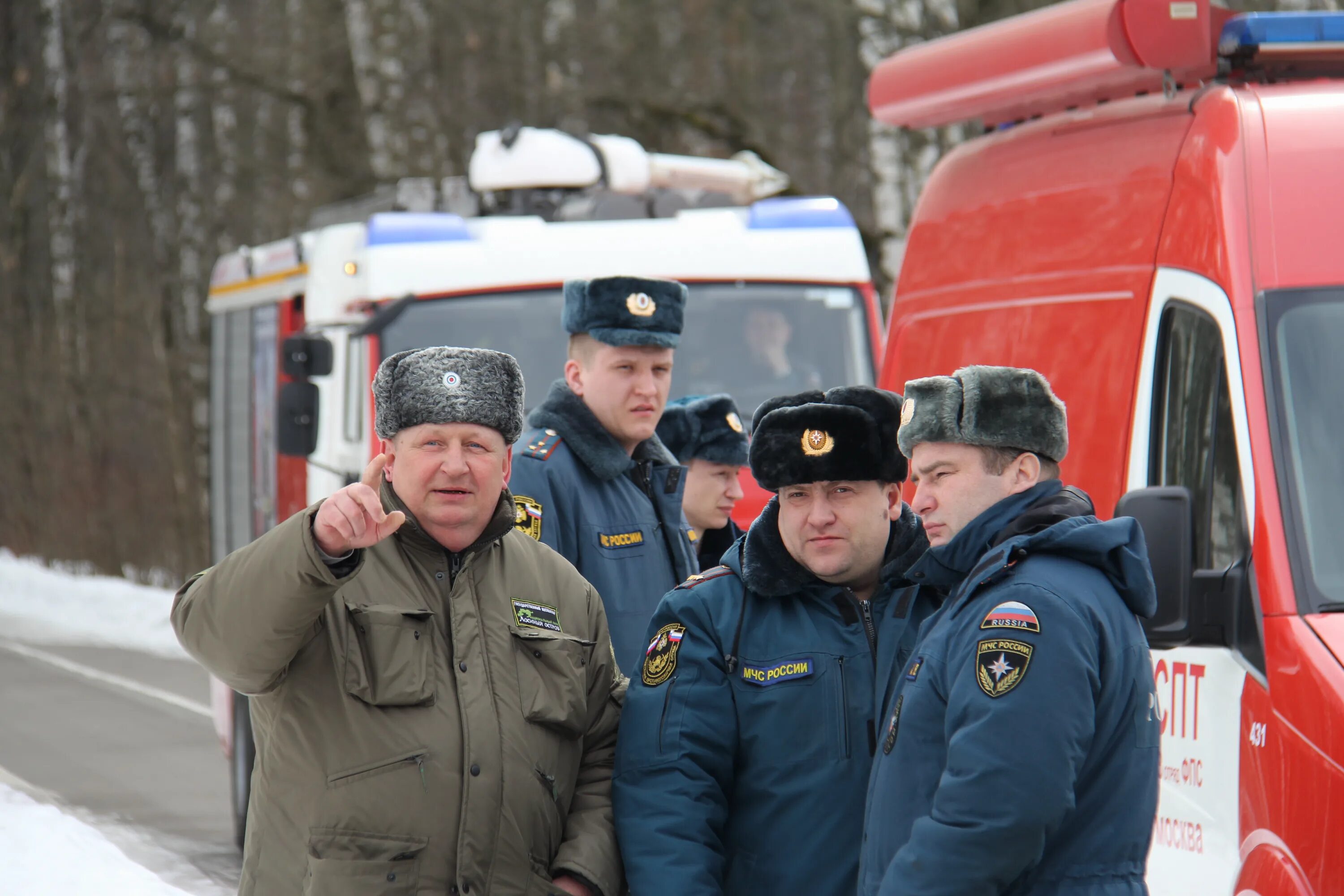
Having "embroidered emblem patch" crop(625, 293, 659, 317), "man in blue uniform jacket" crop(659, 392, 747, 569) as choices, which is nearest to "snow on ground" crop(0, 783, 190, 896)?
"man in blue uniform jacket" crop(659, 392, 747, 569)

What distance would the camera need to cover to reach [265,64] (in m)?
19.8

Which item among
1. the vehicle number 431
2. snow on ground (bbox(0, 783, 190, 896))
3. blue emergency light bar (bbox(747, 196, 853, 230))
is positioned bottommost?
snow on ground (bbox(0, 783, 190, 896))

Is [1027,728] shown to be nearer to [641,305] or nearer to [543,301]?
[641,305]

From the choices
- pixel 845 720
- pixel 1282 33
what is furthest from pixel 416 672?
pixel 1282 33

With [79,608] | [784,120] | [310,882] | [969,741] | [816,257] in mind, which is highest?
[784,120]

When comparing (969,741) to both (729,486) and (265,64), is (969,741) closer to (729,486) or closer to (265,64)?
(729,486)

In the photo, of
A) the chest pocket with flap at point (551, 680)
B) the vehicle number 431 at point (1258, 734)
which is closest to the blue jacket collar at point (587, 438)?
the chest pocket with flap at point (551, 680)

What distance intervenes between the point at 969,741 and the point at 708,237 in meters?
5.49

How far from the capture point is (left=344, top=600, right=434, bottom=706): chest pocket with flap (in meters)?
2.80

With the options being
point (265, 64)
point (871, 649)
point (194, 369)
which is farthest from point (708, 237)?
point (194, 369)

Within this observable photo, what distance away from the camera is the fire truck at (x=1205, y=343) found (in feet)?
11.6

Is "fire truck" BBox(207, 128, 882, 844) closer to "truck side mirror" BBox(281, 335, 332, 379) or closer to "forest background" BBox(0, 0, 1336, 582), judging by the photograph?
"truck side mirror" BBox(281, 335, 332, 379)

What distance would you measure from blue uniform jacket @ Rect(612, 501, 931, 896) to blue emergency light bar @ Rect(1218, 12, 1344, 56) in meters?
2.05

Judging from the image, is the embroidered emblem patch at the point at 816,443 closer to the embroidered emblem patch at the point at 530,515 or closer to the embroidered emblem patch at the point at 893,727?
the embroidered emblem patch at the point at 893,727
